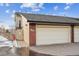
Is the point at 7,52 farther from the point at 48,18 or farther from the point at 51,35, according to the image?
the point at 48,18

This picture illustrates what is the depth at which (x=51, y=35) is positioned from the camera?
632 cm

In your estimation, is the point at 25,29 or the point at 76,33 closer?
the point at 25,29

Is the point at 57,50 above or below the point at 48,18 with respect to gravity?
below

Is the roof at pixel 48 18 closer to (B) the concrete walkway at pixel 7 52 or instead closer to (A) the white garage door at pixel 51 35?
Answer: (A) the white garage door at pixel 51 35

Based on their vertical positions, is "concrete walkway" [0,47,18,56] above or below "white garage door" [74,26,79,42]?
below

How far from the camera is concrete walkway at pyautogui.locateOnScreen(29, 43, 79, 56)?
20.4 ft

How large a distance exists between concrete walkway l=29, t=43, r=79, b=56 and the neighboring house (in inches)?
4.0

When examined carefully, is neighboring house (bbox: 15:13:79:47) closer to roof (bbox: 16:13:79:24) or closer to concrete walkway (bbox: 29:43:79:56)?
roof (bbox: 16:13:79:24)

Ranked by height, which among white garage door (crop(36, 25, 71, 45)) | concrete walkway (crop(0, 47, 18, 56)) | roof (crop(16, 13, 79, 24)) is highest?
roof (crop(16, 13, 79, 24))

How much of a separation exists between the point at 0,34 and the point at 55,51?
133 cm

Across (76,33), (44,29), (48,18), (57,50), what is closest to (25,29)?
(44,29)

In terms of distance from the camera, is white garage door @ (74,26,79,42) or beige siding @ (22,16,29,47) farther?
white garage door @ (74,26,79,42)

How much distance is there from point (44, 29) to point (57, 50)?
565 mm

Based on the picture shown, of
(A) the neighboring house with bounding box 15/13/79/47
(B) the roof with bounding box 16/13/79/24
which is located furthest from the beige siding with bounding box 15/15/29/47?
(B) the roof with bounding box 16/13/79/24
